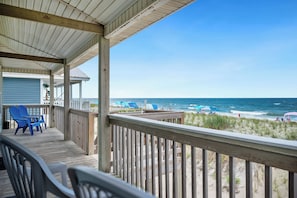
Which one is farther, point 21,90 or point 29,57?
point 21,90

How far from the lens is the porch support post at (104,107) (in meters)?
3.44

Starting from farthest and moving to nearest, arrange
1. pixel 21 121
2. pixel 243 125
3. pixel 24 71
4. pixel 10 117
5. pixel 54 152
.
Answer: pixel 243 125 < pixel 24 71 < pixel 10 117 < pixel 21 121 < pixel 54 152

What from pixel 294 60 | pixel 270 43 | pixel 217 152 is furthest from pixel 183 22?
pixel 217 152

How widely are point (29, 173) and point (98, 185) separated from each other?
0.86 metres

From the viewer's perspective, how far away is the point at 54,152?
4.60 meters

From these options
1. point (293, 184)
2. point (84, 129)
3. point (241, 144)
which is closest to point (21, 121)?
point (84, 129)

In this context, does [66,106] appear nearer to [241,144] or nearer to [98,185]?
[241,144]

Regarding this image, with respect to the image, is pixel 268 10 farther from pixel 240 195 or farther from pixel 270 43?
pixel 240 195

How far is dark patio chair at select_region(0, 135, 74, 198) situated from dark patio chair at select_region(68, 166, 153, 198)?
27 cm


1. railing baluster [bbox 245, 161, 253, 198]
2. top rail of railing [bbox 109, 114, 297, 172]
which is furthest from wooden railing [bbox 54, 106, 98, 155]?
railing baluster [bbox 245, 161, 253, 198]

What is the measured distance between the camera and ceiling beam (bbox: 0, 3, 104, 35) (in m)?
2.67

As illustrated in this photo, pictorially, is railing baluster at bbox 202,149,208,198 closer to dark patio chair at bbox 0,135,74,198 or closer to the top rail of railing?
the top rail of railing

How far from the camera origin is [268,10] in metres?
18.5

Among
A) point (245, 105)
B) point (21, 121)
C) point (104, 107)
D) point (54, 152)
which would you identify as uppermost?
point (104, 107)
